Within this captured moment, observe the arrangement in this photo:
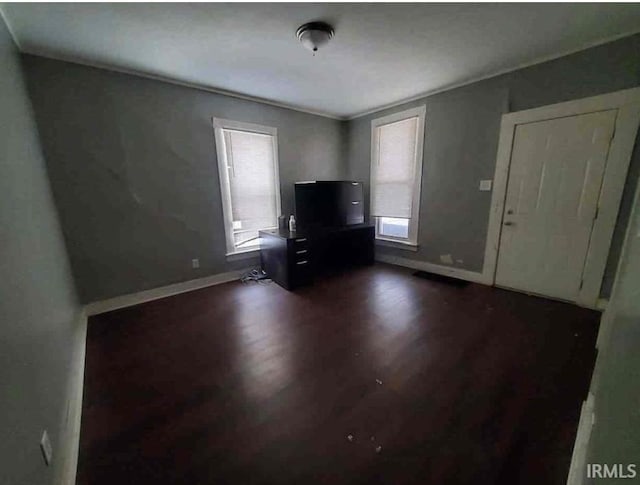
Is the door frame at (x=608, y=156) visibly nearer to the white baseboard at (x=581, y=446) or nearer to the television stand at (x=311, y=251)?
the white baseboard at (x=581, y=446)

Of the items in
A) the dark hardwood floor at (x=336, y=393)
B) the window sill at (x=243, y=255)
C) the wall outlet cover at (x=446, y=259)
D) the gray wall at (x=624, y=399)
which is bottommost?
the dark hardwood floor at (x=336, y=393)

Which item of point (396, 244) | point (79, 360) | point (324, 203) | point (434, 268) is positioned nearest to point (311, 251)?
point (324, 203)

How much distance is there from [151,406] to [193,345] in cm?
56

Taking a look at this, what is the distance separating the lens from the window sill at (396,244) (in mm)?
3683

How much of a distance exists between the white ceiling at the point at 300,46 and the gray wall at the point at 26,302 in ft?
1.66

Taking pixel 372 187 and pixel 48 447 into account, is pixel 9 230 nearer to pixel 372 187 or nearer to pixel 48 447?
pixel 48 447

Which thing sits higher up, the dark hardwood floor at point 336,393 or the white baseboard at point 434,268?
the white baseboard at point 434,268

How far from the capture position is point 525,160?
2.56 metres

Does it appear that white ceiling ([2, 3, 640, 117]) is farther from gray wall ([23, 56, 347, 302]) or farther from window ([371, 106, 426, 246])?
window ([371, 106, 426, 246])

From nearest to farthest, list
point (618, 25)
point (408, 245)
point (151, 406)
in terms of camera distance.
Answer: point (151, 406), point (618, 25), point (408, 245)

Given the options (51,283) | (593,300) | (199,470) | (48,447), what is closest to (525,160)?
(593,300)

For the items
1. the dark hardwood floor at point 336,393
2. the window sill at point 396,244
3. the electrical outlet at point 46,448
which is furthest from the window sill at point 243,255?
the electrical outlet at point 46,448

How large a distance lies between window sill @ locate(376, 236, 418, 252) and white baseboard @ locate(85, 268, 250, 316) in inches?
87.8

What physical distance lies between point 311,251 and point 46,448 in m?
2.60
